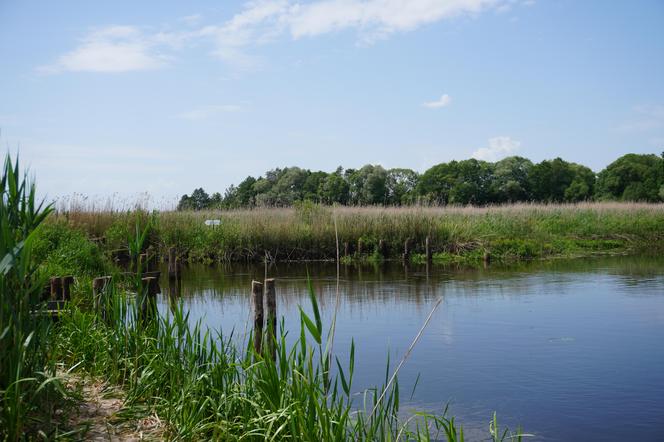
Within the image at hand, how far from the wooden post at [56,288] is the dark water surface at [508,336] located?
2.04 metres

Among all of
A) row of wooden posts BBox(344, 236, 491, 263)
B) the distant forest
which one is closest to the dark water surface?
row of wooden posts BBox(344, 236, 491, 263)

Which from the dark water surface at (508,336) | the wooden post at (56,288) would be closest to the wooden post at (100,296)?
the wooden post at (56,288)

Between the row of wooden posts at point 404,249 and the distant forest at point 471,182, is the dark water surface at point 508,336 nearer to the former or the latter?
the row of wooden posts at point 404,249

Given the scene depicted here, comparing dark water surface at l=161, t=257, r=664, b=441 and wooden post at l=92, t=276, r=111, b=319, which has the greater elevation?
wooden post at l=92, t=276, r=111, b=319

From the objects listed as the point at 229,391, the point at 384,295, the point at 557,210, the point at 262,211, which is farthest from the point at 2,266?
the point at 557,210

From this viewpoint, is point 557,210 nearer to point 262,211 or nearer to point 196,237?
point 262,211

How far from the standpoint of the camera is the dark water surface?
6707 mm

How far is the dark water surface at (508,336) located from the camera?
6.71 m

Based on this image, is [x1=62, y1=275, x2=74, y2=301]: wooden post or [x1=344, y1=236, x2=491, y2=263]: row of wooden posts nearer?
[x1=62, y1=275, x2=74, y2=301]: wooden post

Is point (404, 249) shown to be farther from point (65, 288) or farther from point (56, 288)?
point (56, 288)

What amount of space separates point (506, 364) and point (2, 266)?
655 centimetres

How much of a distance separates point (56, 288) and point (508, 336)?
21.2ft

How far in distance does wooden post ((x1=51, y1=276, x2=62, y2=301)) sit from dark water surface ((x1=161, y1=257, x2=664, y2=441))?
6.70 ft

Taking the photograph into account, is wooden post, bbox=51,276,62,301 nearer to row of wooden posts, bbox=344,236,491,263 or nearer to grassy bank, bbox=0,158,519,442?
grassy bank, bbox=0,158,519,442
